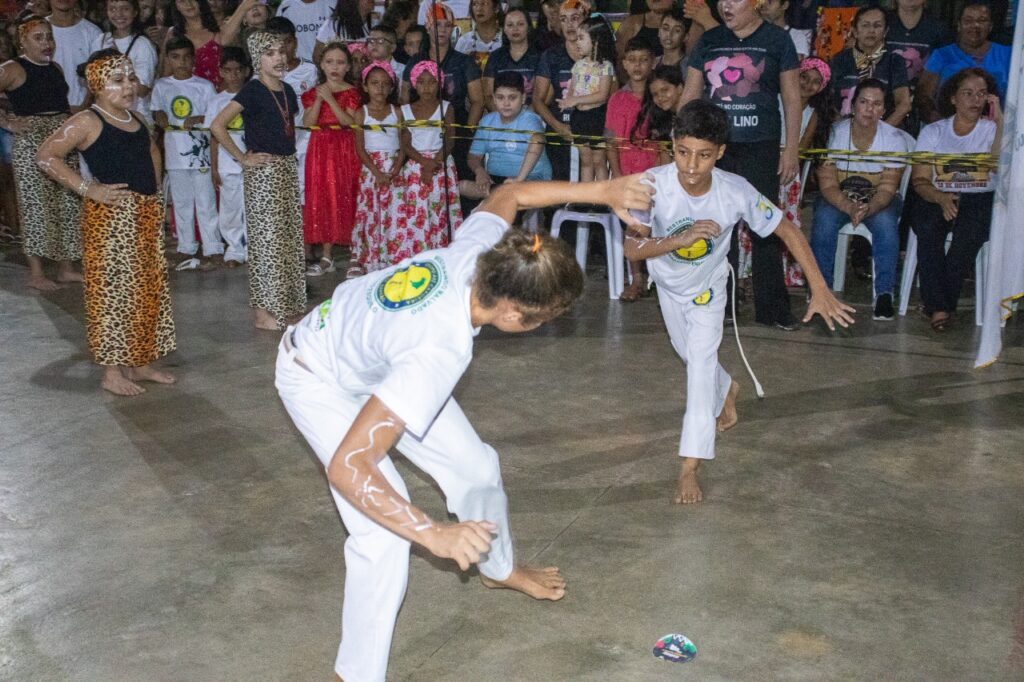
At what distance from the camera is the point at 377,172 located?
7.96m

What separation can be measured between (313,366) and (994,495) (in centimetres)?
277

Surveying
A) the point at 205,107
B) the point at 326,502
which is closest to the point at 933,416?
the point at 326,502

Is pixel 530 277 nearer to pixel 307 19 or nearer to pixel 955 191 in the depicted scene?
pixel 955 191

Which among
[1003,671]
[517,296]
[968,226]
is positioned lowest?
[1003,671]

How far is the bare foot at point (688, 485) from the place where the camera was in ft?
14.1

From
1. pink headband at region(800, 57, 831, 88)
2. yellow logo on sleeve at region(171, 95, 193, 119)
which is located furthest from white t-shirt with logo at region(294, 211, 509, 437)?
yellow logo on sleeve at region(171, 95, 193, 119)

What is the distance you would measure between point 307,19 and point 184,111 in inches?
53.1

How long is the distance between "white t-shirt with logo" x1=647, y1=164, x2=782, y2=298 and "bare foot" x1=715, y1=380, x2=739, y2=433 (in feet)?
2.59

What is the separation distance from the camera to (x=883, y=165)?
700 cm

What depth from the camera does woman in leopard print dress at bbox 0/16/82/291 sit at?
746 centimetres

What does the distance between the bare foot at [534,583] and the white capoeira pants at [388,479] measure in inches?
12.3

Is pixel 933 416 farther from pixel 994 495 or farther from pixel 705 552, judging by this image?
pixel 705 552

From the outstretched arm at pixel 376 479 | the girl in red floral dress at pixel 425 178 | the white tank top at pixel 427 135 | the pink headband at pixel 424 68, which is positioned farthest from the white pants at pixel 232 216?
the outstretched arm at pixel 376 479

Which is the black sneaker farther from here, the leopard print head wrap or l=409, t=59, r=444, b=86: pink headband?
the leopard print head wrap
